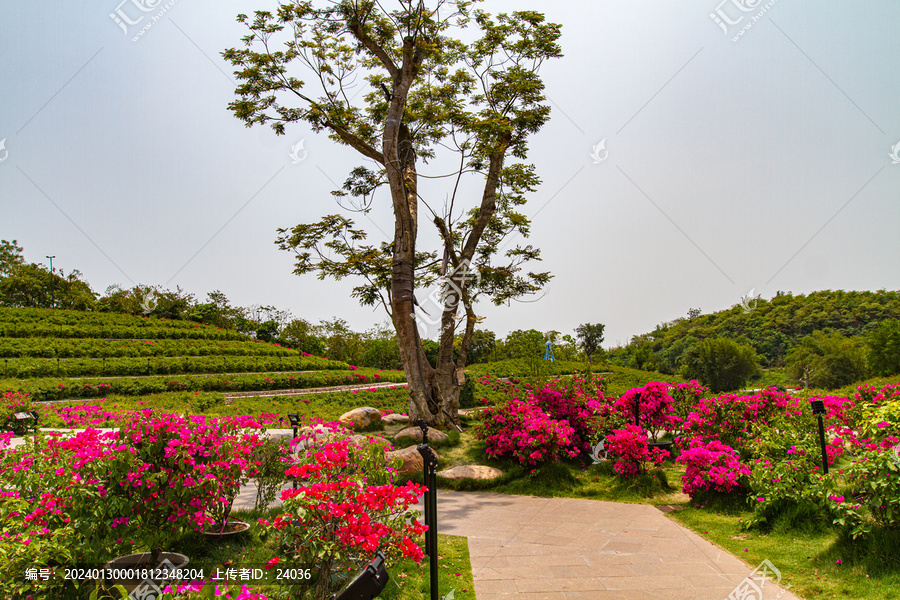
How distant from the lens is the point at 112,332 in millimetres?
24344

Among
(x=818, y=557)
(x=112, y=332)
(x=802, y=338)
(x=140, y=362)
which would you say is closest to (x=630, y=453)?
(x=818, y=557)

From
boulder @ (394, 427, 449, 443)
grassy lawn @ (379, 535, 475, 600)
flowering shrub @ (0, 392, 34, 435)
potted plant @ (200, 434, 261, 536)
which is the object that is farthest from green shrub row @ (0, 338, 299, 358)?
grassy lawn @ (379, 535, 475, 600)

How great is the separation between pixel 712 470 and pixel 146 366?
19492mm

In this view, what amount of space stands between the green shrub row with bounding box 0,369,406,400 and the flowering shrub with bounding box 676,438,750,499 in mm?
15611

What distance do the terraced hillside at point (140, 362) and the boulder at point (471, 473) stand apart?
32.5 feet

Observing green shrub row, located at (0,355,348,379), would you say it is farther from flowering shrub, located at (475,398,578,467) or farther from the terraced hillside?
flowering shrub, located at (475,398,578,467)

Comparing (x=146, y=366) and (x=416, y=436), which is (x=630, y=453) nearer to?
(x=416, y=436)

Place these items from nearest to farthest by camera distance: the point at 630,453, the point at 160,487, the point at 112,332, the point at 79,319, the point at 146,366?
the point at 160,487 < the point at 630,453 < the point at 146,366 < the point at 112,332 < the point at 79,319

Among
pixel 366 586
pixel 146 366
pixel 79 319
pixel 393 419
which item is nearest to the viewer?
pixel 366 586

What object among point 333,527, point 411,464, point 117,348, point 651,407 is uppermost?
point 117,348

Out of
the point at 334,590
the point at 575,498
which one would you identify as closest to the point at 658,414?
the point at 575,498

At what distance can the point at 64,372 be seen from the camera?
17.8 meters

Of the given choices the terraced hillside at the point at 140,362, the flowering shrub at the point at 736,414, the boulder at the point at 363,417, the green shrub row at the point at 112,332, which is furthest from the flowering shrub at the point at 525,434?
the green shrub row at the point at 112,332

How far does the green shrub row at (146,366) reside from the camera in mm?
17625
